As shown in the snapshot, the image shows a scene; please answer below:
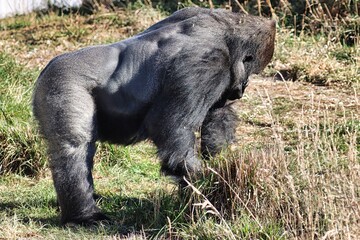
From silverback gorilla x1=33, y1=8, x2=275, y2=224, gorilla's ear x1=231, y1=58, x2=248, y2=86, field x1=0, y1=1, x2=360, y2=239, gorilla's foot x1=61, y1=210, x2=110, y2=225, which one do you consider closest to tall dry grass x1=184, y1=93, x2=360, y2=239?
field x1=0, y1=1, x2=360, y2=239

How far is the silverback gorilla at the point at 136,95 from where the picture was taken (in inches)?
189

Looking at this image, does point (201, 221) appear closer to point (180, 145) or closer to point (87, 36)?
point (180, 145)

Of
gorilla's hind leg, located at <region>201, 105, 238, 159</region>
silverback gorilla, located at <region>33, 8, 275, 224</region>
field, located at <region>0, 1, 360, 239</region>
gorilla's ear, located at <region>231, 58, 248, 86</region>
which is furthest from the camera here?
gorilla's hind leg, located at <region>201, 105, 238, 159</region>

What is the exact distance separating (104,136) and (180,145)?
537 millimetres

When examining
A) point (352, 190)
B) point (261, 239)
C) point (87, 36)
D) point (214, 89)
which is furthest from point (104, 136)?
point (87, 36)

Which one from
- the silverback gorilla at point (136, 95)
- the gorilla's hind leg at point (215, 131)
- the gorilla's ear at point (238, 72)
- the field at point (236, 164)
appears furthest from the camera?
the gorilla's hind leg at point (215, 131)

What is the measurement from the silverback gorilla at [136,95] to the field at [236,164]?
24cm

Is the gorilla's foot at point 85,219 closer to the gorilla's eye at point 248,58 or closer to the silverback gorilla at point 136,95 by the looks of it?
the silverback gorilla at point 136,95

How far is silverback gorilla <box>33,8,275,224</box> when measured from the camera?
189 inches

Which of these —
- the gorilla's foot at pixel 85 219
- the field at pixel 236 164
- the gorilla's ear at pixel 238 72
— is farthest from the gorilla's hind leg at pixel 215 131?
the gorilla's foot at pixel 85 219

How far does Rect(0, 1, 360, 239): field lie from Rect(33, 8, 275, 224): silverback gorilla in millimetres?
237

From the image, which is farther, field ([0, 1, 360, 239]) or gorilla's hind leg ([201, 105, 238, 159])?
gorilla's hind leg ([201, 105, 238, 159])

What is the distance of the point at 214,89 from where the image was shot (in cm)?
488

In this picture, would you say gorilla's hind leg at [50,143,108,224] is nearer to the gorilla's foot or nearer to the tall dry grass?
the gorilla's foot
